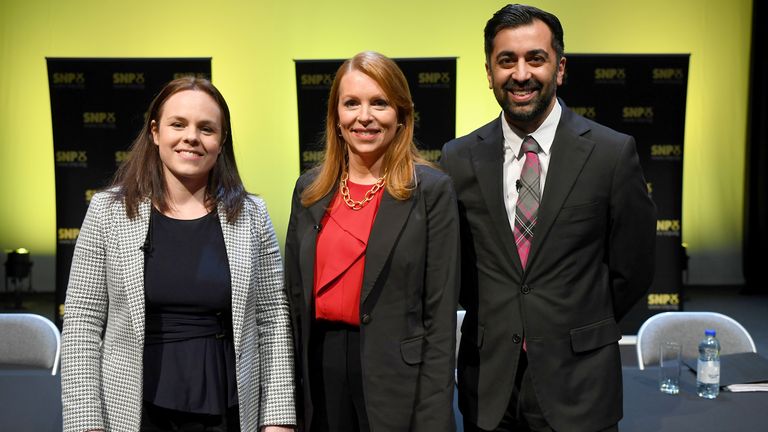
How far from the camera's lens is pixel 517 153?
6.59ft

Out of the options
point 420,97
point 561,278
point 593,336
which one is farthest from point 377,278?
point 420,97

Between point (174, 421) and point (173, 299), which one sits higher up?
point (173, 299)

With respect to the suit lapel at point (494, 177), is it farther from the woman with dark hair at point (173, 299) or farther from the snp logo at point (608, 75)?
the snp logo at point (608, 75)

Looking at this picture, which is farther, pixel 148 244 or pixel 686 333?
pixel 686 333

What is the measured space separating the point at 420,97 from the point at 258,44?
6.68ft

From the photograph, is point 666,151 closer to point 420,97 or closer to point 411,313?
point 420,97

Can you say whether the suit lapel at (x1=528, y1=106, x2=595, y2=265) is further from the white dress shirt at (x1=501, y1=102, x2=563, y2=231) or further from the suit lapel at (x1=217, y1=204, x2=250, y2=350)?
the suit lapel at (x1=217, y1=204, x2=250, y2=350)

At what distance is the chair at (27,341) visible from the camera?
3348mm

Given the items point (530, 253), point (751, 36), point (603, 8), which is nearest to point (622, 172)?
point (530, 253)

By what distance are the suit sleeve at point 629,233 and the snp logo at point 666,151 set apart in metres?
4.71

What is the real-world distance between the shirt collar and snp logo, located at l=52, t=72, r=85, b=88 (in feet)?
17.2

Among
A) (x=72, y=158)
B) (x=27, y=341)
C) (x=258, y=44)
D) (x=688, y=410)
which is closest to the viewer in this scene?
(x=688, y=410)

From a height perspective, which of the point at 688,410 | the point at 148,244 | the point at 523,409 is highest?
the point at 148,244

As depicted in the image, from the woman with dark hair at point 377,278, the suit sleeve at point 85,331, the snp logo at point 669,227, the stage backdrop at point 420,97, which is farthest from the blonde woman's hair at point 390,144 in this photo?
the snp logo at point 669,227
